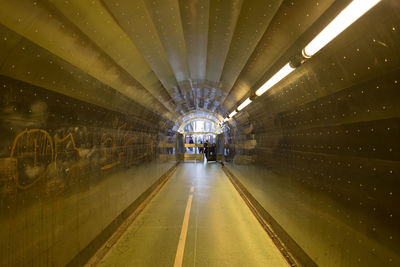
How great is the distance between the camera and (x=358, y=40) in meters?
1.90

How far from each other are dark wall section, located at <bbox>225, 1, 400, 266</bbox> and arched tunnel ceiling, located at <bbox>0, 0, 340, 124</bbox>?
0.72 m

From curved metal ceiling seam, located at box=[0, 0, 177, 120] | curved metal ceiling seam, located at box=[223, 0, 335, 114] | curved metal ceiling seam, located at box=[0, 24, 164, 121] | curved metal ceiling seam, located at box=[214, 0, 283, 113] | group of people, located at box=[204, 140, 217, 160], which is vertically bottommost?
group of people, located at box=[204, 140, 217, 160]

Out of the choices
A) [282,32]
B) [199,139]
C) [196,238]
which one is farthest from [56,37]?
[199,139]

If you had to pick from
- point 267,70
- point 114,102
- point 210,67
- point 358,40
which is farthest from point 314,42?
point 210,67

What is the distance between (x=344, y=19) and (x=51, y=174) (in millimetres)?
3443

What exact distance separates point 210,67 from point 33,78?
4847 millimetres

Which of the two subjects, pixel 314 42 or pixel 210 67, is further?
pixel 210 67

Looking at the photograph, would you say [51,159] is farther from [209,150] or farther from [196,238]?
[209,150]

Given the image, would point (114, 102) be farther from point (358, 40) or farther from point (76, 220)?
point (358, 40)

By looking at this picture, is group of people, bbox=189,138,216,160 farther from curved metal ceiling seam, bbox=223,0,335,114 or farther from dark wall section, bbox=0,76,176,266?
dark wall section, bbox=0,76,176,266

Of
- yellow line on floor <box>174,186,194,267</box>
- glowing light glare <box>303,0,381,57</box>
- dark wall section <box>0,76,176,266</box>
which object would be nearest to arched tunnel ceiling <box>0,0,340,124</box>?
dark wall section <box>0,76,176,266</box>

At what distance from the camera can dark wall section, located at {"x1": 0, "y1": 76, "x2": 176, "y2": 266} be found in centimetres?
195

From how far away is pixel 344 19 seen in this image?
167 cm

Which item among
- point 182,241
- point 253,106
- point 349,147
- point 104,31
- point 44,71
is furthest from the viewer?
point 253,106
